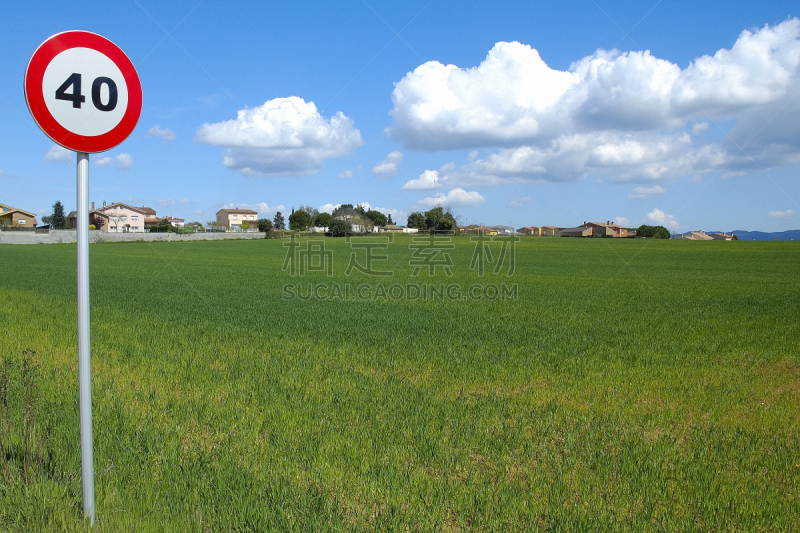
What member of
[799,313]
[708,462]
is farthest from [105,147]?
[799,313]

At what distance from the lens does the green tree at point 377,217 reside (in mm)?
173875

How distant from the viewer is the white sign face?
339cm

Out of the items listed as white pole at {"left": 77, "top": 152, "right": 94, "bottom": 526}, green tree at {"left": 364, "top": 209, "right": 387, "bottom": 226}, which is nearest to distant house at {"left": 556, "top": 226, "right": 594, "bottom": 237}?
green tree at {"left": 364, "top": 209, "right": 387, "bottom": 226}

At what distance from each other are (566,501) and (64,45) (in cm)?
534

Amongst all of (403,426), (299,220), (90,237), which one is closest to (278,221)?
(299,220)

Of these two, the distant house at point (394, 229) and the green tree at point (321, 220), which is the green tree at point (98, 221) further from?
the distant house at point (394, 229)

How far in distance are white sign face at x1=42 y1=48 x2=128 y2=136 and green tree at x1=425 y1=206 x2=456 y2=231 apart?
124276 millimetres

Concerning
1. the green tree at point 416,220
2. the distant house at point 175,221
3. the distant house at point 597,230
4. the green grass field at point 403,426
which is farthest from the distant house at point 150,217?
the green grass field at point 403,426

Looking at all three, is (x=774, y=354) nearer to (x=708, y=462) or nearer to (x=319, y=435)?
(x=708, y=462)

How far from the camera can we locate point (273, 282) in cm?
2622

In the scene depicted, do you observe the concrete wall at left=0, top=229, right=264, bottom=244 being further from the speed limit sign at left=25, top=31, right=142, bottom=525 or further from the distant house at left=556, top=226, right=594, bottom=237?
the distant house at left=556, top=226, right=594, bottom=237

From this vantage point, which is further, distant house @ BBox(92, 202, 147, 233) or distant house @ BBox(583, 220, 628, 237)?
distant house @ BBox(583, 220, 628, 237)

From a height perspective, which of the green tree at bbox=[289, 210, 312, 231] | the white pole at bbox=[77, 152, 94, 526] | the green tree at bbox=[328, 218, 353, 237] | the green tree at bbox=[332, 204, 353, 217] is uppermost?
the green tree at bbox=[332, 204, 353, 217]

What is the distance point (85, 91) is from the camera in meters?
3.51
